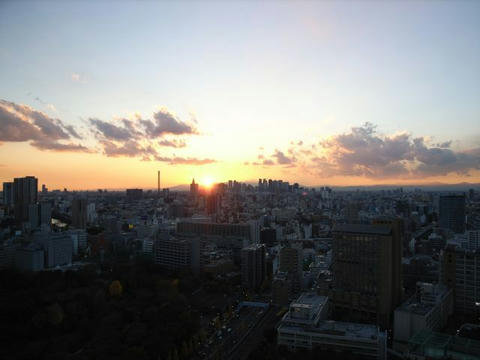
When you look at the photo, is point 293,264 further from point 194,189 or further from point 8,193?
point 194,189

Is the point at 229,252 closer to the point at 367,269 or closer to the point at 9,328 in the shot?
the point at 367,269

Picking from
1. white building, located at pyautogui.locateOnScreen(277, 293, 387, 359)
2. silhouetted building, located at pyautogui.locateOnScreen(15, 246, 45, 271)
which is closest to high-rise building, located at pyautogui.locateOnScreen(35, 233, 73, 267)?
silhouetted building, located at pyautogui.locateOnScreen(15, 246, 45, 271)

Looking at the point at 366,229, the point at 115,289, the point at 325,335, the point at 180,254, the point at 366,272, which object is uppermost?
the point at 366,229

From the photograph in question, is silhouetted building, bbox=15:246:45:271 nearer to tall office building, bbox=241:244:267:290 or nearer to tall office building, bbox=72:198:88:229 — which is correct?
tall office building, bbox=241:244:267:290

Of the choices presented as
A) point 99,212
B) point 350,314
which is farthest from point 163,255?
point 99,212

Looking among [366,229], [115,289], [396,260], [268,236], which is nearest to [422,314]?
[396,260]

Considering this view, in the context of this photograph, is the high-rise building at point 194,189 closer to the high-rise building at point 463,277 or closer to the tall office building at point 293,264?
the tall office building at point 293,264
